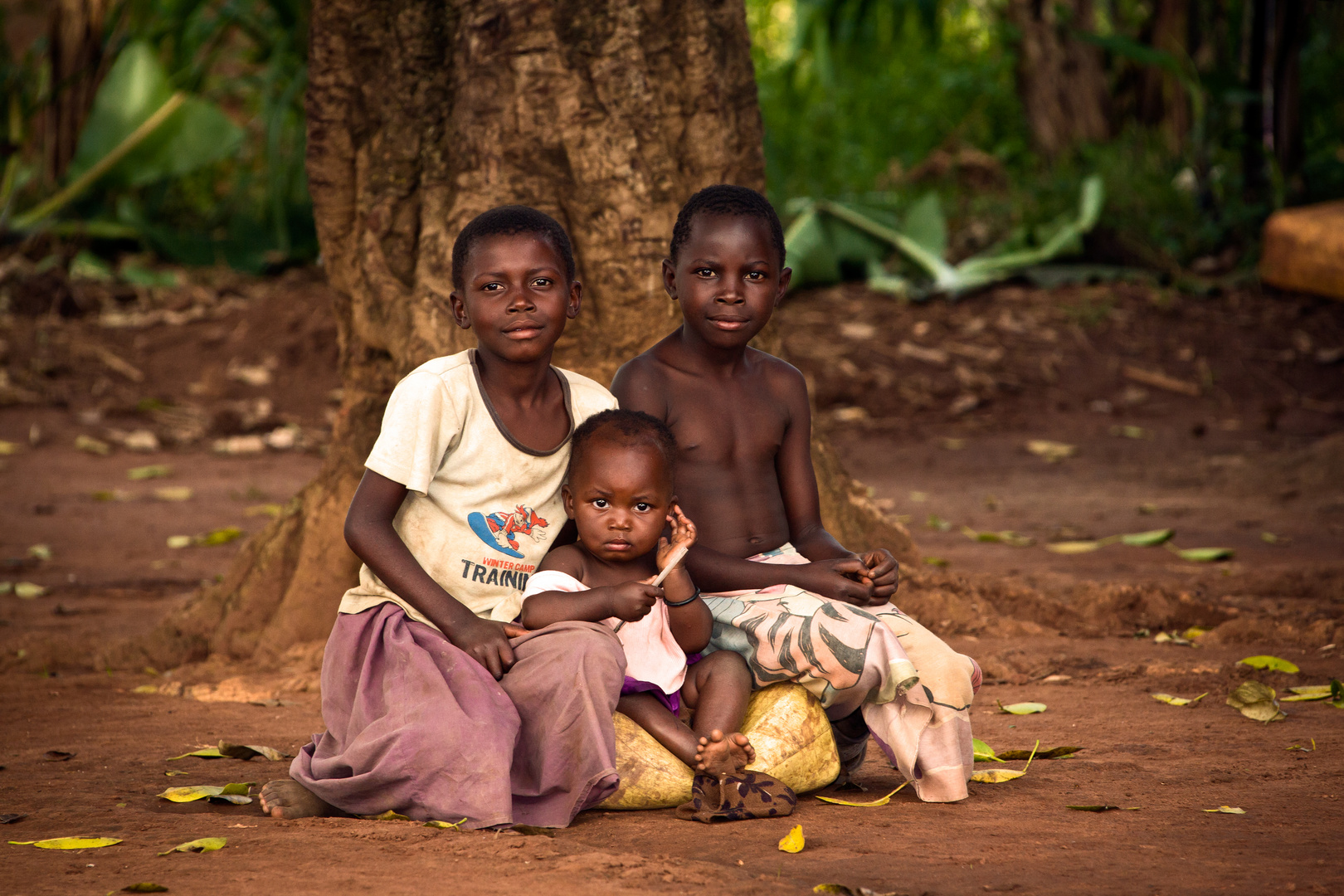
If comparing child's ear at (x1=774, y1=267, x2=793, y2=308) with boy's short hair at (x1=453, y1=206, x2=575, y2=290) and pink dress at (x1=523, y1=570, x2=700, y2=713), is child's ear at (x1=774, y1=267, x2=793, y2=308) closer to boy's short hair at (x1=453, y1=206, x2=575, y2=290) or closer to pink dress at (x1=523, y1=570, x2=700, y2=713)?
boy's short hair at (x1=453, y1=206, x2=575, y2=290)

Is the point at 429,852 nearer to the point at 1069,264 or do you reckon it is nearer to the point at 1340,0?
the point at 1069,264

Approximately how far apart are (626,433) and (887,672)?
68cm

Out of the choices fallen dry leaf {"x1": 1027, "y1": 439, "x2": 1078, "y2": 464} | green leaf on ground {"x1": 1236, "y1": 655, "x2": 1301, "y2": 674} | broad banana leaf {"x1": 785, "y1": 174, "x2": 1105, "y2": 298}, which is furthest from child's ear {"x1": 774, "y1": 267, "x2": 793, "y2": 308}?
broad banana leaf {"x1": 785, "y1": 174, "x2": 1105, "y2": 298}

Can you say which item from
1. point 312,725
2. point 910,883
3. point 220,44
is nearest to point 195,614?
point 312,725

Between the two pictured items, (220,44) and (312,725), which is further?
(220,44)

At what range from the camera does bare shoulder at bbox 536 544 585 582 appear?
8.16 feet

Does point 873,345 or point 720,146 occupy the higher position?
point 720,146

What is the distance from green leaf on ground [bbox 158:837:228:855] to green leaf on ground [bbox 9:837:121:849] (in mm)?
126

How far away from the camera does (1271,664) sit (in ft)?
11.2

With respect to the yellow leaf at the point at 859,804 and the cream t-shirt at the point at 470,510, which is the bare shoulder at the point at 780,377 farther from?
the yellow leaf at the point at 859,804

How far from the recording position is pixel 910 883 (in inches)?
76.0

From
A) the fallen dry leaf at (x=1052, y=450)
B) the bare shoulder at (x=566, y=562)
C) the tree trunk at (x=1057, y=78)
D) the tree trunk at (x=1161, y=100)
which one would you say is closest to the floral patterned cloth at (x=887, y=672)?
the bare shoulder at (x=566, y=562)

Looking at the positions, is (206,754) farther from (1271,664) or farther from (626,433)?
(1271,664)

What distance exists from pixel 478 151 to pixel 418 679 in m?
1.74
